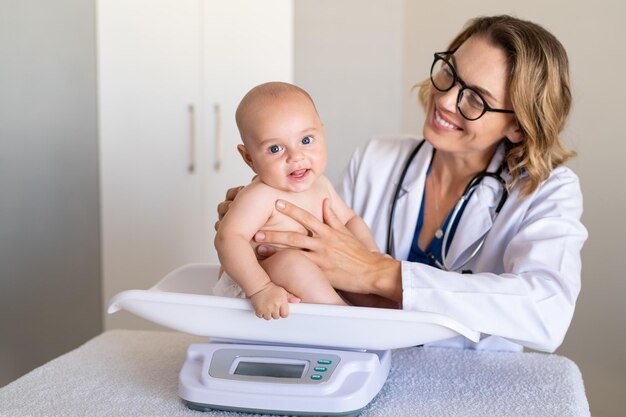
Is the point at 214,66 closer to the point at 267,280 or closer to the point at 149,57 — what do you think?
the point at 149,57

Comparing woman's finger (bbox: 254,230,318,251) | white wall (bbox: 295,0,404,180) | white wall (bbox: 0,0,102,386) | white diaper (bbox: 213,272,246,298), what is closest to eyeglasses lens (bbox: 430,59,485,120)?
woman's finger (bbox: 254,230,318,251)

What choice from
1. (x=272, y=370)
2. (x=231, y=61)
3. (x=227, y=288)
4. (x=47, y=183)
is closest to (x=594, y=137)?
(x=231, y=61)

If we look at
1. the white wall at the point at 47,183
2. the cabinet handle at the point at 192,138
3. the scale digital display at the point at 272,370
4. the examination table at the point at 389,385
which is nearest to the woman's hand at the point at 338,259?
the examination table at the point at 389,385

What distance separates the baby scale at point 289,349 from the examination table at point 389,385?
49 millimetres

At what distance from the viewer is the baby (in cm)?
129

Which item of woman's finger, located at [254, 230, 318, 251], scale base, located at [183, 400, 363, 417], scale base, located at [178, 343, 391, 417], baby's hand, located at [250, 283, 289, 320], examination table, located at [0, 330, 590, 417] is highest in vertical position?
woman's finger, located at [254, 230, 318, 251]

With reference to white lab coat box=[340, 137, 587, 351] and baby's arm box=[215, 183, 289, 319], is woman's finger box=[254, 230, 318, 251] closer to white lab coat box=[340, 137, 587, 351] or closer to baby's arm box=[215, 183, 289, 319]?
baby's arm box=[215, 183, 289, 319]

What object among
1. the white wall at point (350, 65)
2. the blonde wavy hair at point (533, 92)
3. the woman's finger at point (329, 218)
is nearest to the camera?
the woman's finger at point (329, 218)

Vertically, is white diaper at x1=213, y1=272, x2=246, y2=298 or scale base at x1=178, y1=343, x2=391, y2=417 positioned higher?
white diaper at x1=213, y1=272, x2=246, y2=298

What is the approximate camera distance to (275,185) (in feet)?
4.52

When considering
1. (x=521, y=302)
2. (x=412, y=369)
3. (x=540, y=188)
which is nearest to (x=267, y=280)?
(x=412, y=369)

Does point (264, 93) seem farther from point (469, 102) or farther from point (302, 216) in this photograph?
point (469, 102)

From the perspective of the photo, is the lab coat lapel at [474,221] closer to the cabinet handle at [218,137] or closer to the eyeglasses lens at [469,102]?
the eyeglasses lens at [469,102]

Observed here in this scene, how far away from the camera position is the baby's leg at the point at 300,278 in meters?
1.29
